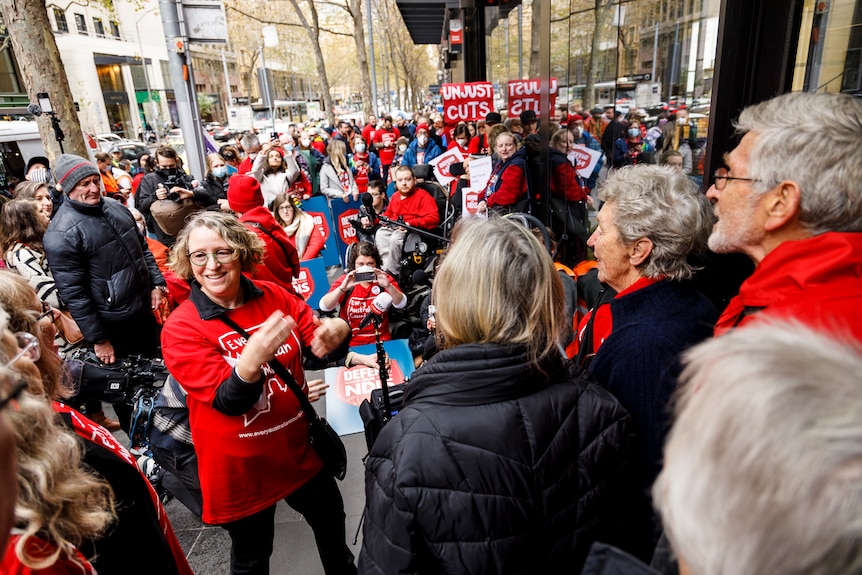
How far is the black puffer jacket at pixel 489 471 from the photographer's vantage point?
1266mm

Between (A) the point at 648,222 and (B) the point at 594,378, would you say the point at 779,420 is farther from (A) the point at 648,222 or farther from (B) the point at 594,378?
(A) the point at 648,222

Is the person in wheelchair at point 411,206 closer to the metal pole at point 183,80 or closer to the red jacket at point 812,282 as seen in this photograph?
the metal pole at point 183,80

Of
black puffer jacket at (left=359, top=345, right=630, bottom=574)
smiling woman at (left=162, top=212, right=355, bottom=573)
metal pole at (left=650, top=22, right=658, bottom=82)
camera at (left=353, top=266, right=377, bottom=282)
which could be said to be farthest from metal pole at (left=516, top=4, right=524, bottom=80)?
black puffer jacket at (left=359, top=345, right=630, bottom=574)

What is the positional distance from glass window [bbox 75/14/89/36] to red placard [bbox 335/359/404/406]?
48.6 metres

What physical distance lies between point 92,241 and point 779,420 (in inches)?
163

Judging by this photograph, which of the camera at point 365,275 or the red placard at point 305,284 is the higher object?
the camera at point 365,275

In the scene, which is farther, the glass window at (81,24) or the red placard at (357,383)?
the glass window at (81,24)

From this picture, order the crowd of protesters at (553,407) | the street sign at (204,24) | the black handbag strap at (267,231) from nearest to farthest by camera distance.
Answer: the crowd of protesters at (553,407)
the black handbag strap at (267,231)
the street sign at (204,24)

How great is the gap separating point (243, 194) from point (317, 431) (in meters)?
2.66

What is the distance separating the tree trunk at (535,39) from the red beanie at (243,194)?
3850 millimetres

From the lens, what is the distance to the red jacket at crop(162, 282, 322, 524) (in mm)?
2068

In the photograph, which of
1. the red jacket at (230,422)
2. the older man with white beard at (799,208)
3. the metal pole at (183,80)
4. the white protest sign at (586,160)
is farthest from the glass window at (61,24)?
the older man with white beard at (799,208)

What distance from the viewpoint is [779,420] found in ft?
1.86

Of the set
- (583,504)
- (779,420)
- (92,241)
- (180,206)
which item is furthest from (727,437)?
(180,206)
